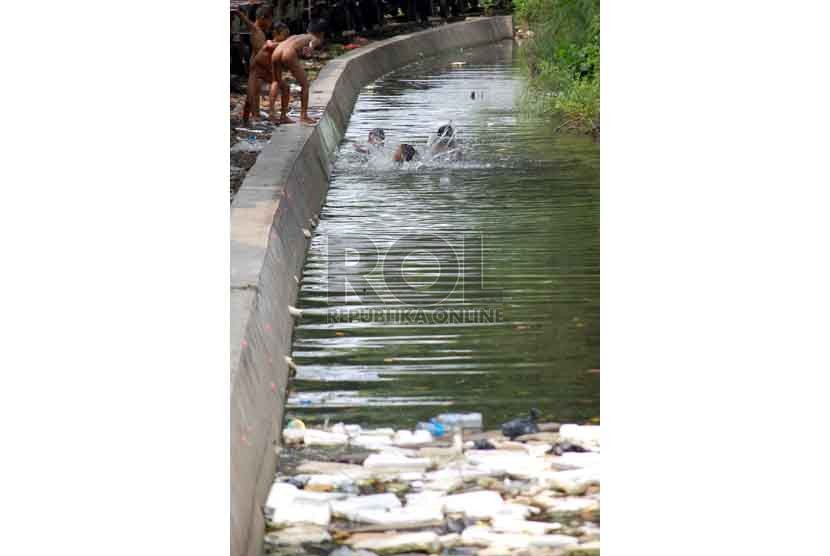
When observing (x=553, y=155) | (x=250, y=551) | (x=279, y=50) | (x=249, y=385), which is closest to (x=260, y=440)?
(x=249, y=385)

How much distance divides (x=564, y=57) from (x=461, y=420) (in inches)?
131

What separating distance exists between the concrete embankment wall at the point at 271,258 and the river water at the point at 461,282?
13 cm

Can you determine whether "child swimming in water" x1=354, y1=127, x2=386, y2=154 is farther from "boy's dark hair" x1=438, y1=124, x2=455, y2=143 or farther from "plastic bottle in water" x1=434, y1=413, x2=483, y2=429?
"plastic bottle in water" x1=434, y1=413, x2=483, y2=429

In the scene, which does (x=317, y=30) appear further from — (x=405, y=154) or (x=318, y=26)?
(x=405, y=154)

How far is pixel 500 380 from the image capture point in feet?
18.0

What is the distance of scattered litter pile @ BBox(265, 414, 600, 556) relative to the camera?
182 inches

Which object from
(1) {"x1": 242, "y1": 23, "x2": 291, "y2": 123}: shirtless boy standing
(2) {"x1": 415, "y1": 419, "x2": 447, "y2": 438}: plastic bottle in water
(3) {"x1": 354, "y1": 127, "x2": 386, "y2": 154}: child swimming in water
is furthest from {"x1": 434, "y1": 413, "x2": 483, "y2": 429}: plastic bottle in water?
(1) {"x1": 242, "y1": 23, "x2": 291, "y2": 123}: shirtless boy standing

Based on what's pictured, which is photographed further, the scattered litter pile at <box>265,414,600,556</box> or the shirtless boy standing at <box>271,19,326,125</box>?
the shirtless boy standing at <box>271,19,326,125</box>

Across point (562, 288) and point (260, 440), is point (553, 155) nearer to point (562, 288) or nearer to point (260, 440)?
point (562, 288)

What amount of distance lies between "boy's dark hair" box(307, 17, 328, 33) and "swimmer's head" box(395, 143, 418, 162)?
414 centimetres

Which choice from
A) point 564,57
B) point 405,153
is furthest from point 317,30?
point 405,153

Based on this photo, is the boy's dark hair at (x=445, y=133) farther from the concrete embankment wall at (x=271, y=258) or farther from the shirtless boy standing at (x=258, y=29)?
the shirtless boy standing at (x=258, y=29)

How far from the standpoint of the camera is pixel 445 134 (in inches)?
289

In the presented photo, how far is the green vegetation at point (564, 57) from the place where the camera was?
771 cm
